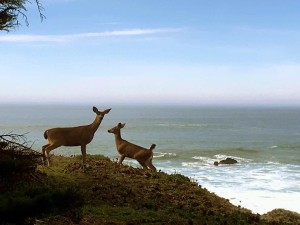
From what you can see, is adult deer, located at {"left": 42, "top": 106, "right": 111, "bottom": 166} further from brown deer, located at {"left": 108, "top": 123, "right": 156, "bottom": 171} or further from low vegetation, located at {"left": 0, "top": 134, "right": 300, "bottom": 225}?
brown deer, located at {"left": 108, "top": 123, "right": 156, "bottom": 171}

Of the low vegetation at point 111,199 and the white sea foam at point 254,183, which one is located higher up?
the low vegetation at point 111,199

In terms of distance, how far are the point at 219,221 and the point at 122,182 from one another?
4292mm

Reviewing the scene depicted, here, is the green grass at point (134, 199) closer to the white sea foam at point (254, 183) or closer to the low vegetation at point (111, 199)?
the low vegetation at point (111, 199)

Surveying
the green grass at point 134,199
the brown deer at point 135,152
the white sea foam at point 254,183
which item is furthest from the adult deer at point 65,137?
the white sea foam at point 254,183

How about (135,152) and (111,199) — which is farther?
(135,152)

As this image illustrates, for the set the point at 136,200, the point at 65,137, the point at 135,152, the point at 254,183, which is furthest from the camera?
the point at 254,183

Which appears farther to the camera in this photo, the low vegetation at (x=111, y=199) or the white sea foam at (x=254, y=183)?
the white sea foam at (x=254, y=183)

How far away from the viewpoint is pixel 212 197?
49.6 ft

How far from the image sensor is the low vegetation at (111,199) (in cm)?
607

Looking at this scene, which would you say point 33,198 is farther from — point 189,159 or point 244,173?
point 189,159

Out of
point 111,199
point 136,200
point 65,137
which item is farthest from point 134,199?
point 65,137

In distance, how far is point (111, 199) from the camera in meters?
12.9

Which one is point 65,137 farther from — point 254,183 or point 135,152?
point 254,183

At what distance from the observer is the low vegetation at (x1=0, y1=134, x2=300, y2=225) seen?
6.07 metres
